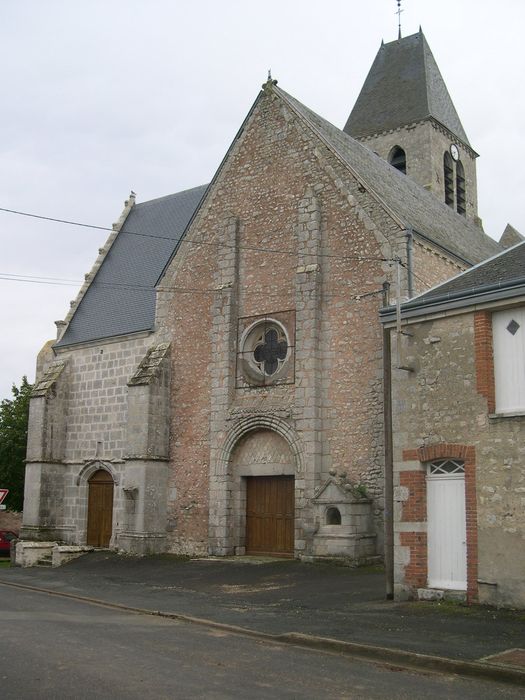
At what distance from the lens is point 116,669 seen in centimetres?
736

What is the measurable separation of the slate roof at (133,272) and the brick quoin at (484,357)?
12414 mm

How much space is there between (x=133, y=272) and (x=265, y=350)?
7.42 metres

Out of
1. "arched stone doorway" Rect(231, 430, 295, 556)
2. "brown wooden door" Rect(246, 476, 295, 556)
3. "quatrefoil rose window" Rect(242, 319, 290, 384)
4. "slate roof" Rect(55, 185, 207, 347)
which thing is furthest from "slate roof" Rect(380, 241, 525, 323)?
"slate roof" Rect(55, 185, 207, 347)

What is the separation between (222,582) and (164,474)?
5.57 m

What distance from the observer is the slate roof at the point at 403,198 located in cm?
1928

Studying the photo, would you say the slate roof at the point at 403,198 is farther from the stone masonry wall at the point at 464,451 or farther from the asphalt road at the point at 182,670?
the asphalt road at the point at 182,670

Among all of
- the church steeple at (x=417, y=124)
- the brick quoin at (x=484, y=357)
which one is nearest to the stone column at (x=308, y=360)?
the brick quoin at (x=484, y=357)

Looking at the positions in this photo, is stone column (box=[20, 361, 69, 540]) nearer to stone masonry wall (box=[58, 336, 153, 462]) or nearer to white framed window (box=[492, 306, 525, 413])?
stone masonry wall (box=[58, 336, 153, 462])

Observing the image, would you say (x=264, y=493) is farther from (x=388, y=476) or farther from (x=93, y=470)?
(x=388, y=476)

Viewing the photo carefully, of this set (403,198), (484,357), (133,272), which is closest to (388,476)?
(484,357)

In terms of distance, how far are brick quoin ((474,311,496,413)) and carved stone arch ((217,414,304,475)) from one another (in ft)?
23.2

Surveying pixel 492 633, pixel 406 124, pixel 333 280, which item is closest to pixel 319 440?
pixel 333 280

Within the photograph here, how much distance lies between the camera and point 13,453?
27078 millimetres

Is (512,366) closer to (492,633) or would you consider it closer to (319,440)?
(492,633)
